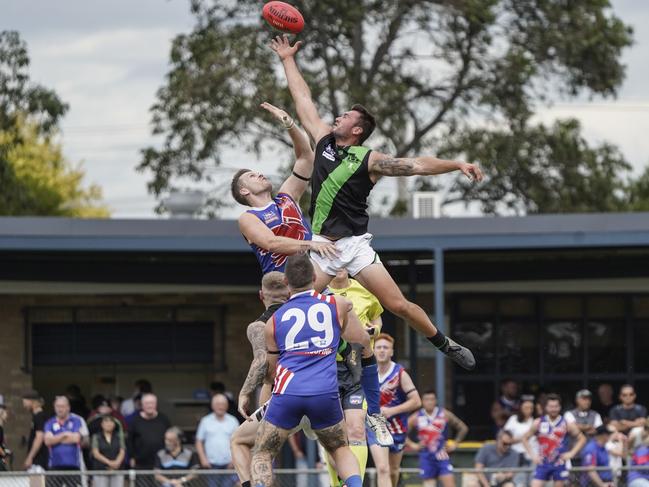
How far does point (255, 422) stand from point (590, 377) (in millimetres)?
13938

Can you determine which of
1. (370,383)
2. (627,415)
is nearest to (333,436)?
(370,383)

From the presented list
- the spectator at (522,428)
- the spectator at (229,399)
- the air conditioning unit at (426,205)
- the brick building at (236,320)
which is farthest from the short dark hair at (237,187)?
the air conditioning unit at (426,205)

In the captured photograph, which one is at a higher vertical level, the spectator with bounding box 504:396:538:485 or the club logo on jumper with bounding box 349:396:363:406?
the club logo on jumper with bounding box 349:396:363:406

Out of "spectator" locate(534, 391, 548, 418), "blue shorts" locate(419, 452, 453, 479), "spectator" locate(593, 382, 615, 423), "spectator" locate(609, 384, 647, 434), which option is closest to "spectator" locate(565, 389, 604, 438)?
"spectator" locate(609, 384, 647, 434)

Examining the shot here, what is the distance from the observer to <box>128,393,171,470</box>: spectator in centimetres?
1866

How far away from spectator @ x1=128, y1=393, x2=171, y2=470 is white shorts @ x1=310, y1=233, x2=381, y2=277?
792 centimetres

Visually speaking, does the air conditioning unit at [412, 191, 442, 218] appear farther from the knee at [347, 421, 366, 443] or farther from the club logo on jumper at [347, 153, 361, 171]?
the club logo on jumper at [347, 153, 361, 171]

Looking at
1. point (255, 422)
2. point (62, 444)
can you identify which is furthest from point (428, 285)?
point (255, 422)

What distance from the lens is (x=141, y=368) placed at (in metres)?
24.5

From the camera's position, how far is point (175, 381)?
973 inches

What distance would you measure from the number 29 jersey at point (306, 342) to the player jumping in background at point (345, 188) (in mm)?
843

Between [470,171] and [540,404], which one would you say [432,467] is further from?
[470,171]

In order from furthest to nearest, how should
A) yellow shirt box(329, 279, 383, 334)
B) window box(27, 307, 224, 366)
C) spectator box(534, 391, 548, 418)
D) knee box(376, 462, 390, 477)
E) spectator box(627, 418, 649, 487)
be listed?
window box(27, 307, 224, 366)
spectator box(534, 391, 548, 418)
spectator box(627, 418, 649, 487)
knee box(376, 462, 390, 477)
yellow shirt box(329, 279, 383, 334)

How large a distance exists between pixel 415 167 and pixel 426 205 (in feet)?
46.8
